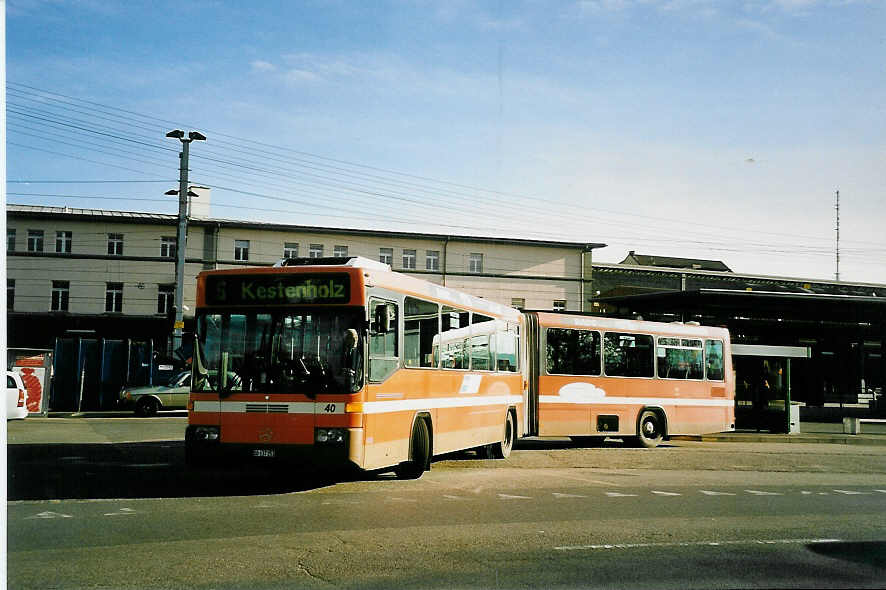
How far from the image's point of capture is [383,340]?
13086 millimetres

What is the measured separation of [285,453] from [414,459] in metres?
2.72

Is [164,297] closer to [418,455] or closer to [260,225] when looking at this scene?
[260,225]

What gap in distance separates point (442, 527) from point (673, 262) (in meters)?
96.9

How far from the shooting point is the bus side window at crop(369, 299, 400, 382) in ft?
41.0

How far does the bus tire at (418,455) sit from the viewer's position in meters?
14.3

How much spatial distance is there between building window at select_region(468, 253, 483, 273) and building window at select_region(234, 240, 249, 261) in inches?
574

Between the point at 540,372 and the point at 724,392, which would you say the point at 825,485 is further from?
the point at 724,392

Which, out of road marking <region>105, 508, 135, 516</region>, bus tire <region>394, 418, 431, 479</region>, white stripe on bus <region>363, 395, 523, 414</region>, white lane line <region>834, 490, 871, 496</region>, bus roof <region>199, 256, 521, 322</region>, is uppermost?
bus roof <region>199, 256, 521, 322</region>

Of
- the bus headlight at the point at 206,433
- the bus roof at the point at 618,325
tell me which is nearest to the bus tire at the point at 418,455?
the bus headlight at the point at 206,433

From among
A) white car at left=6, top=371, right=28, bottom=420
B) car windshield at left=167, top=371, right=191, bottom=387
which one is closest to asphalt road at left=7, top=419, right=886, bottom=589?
white car at left=6, top=371, right=28, bottom=420

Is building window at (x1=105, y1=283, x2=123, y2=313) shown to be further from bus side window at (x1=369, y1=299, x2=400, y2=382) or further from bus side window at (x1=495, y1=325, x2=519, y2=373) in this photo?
bus side window at (x1=369, y1=299, x2=400, y2=382)

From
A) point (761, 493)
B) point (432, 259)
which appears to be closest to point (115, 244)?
point (432, 259)

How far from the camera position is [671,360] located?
23344mm

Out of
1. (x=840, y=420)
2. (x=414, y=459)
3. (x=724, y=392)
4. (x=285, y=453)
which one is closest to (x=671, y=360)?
(x=724, y=392)
